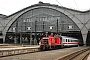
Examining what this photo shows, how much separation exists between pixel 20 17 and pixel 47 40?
2791 inches

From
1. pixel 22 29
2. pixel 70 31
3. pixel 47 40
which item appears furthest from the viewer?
pixel 22 29

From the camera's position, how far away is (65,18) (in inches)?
4247

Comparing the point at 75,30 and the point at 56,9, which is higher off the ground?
the point at 56,9

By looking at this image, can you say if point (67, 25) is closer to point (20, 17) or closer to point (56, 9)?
point (56, 9)

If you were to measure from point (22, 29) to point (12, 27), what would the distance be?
7.89m

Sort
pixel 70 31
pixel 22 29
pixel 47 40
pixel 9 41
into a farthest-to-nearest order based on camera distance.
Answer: pixel 9 41 → pixel 22 29 → pixel 70 31 → pixel 47 40

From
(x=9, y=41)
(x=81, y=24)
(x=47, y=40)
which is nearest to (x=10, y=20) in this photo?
(x=9, y=41)

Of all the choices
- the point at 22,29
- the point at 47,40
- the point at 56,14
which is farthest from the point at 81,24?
the point at 47,40

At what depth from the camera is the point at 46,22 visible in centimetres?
10850

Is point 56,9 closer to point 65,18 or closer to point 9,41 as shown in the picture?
point 65,18

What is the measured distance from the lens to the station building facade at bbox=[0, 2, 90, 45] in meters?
106

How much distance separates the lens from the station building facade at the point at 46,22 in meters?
106

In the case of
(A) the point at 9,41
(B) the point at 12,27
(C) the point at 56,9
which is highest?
(C) the point at 56,9

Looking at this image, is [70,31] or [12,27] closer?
[70,31]
